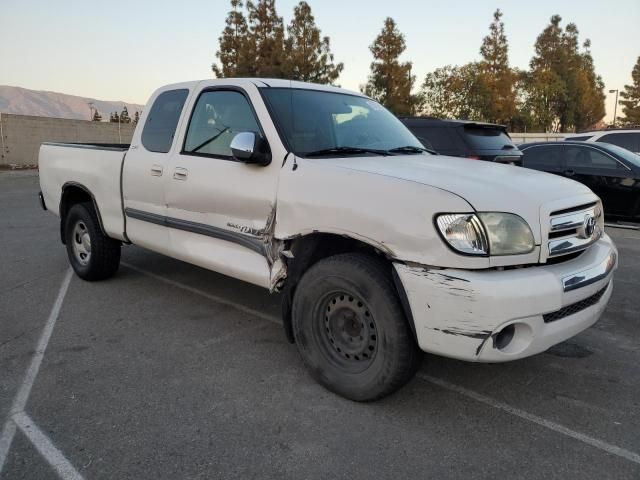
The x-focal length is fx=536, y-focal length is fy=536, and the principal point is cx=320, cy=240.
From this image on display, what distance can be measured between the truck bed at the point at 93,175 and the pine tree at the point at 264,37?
30433mm

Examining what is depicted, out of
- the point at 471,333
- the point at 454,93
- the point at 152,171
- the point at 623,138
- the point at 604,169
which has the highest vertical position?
the point at 454,93

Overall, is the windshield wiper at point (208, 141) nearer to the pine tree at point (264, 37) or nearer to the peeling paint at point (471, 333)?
the peeling paint at point (471, 333)

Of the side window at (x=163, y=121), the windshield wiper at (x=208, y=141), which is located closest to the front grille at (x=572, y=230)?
the windshield wiper at (x=208, y=141)

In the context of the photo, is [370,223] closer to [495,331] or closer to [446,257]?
Result: [446,257]

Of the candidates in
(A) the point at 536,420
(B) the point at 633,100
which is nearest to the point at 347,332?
(A) the point at 536,420

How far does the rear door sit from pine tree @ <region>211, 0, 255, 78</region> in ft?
93.7

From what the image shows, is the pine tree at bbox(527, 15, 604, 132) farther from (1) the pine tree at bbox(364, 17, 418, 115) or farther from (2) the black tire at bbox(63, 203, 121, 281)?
(2) the black tire at bbox(63, 203, 121, 281)

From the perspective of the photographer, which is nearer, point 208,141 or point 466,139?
point 208,141

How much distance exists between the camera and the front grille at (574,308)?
8.88 ft

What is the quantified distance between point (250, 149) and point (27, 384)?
6.62 ft

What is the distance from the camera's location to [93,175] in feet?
16.9

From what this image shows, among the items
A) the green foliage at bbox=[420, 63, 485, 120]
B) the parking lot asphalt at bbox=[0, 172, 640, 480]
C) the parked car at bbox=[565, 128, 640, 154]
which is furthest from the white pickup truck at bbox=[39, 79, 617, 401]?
the green foliage at bbox=[420, 63, 485, 120]

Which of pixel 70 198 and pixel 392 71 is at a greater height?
pixel 392 71

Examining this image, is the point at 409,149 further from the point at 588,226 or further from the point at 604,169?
the point at 604,169
